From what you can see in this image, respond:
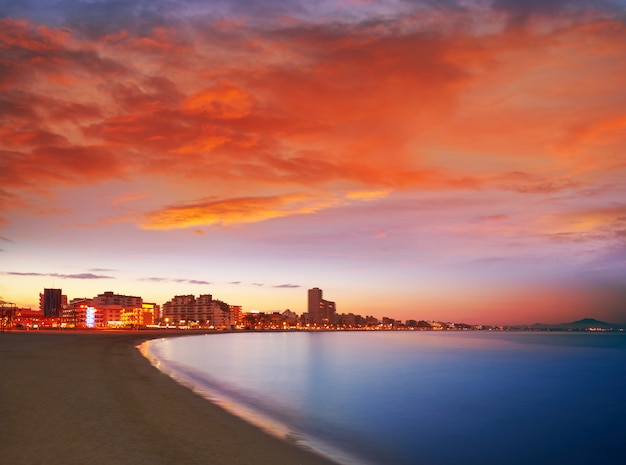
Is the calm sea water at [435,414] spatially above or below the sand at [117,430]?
below

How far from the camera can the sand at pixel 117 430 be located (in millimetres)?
11844

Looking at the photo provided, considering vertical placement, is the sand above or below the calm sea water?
above

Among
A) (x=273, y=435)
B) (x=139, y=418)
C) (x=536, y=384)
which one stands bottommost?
(x=536, y=384)

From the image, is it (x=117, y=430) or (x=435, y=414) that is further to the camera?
(x=435, y=414)

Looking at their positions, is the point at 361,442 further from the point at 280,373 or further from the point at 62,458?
the point at 280,373

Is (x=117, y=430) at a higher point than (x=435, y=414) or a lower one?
higher

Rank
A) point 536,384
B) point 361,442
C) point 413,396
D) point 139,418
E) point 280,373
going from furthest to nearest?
point 280,373, point 536,384, point 413,396, point 361,442, point 139,418

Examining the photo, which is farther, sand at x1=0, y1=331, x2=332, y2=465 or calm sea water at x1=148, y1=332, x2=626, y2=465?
calm sea water at x1=148, y1=332, x2=626, y2=465

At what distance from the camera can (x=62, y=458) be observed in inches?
440

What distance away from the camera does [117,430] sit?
14289 millimetres

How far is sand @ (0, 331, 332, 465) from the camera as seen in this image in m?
11.8

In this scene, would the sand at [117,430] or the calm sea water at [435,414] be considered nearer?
the sand at [117,430]

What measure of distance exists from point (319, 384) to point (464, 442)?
22304 millimetres

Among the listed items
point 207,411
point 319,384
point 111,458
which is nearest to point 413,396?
point 319,384
